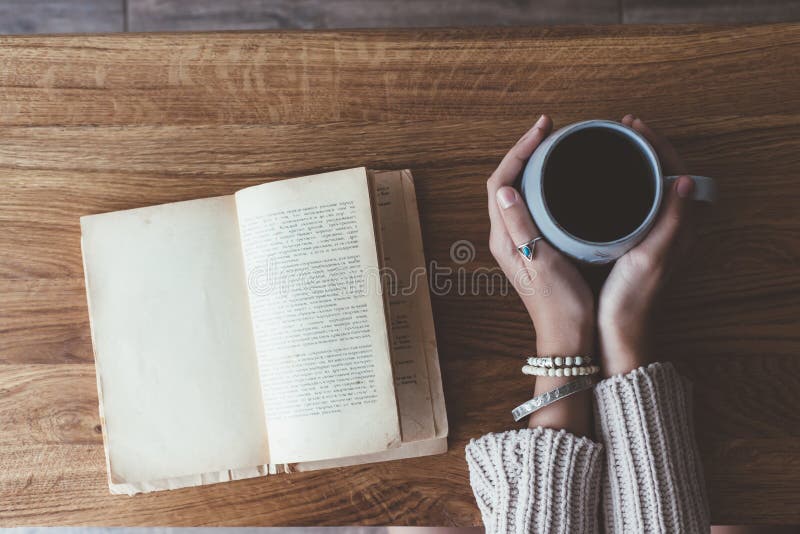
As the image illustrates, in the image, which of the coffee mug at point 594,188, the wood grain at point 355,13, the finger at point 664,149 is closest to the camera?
the coffee mug at point 594,188

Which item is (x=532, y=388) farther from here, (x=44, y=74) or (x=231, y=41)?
(x=44, y=74)

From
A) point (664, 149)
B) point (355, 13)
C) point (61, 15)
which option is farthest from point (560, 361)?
point (61, 15)

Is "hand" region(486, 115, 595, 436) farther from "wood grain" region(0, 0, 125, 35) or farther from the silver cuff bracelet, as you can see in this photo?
"wood grain" region(0, 0, 125, 35)

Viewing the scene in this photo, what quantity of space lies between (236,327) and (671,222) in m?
0.46

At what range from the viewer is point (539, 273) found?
2.12 feet

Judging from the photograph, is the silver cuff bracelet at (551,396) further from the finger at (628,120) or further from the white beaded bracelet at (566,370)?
the finger at (628,120)

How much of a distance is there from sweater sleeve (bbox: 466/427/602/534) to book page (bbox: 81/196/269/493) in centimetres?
25

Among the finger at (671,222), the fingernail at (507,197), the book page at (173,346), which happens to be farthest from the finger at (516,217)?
the book page at (173,346)

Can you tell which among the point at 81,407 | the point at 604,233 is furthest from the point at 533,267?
the point at 81,407

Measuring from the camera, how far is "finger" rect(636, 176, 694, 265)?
0.58 metres

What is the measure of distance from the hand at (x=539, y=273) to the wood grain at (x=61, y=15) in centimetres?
94

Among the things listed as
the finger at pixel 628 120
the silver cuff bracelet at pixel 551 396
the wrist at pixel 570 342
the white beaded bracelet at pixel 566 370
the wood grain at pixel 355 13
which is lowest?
the silver cuff bracelet at pixel 551 396

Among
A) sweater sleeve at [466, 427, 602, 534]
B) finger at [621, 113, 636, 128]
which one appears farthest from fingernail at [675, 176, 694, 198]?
sweater sleeve at [466, 427, 602, 534]

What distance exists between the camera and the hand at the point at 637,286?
63 cm
